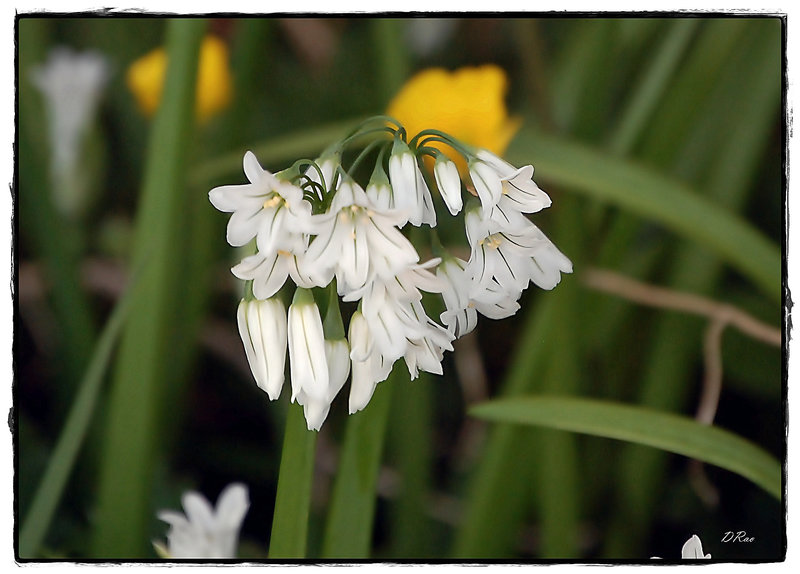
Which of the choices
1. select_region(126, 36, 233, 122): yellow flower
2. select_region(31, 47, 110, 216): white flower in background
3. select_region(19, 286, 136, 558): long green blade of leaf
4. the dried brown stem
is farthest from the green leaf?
select_region(31, 47, 110, 216): white flower in background

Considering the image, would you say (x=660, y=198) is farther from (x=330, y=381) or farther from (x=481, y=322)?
(x=330, y=381)

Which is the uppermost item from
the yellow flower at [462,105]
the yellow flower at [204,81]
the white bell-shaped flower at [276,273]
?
the yellow flower at [204,81]

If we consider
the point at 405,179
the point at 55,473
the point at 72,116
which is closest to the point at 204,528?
the point at 55,473

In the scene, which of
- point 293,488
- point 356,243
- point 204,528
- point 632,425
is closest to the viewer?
point 356,243

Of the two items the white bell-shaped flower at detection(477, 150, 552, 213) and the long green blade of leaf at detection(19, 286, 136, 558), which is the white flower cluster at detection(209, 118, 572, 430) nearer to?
the white bell-shaped flower at detection(477, 150, 552, 213)

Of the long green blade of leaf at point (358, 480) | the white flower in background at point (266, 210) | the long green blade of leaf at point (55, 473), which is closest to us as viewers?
the white flower in background at point (266, 210)

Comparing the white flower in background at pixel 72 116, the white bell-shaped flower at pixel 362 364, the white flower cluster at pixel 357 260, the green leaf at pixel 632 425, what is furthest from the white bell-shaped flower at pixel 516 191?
the white flower in background at pixel 72 116

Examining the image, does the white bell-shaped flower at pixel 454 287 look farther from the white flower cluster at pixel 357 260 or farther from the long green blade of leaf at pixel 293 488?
the long green blade of leaf at pixel 293 488
